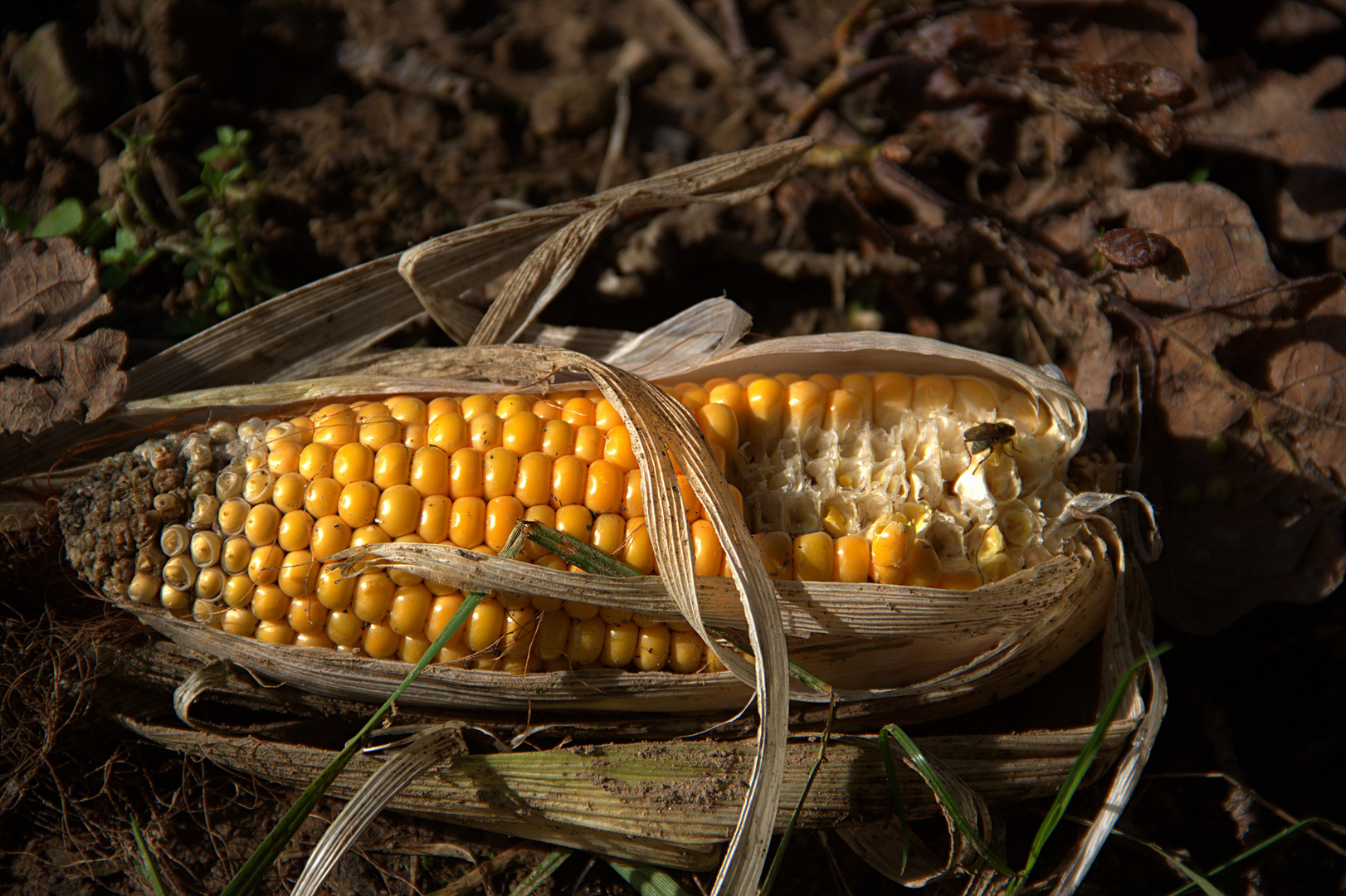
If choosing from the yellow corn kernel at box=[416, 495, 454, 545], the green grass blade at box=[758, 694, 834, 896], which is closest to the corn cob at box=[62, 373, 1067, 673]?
the yellow corn kernel at box=[416, 495, 454, 545]

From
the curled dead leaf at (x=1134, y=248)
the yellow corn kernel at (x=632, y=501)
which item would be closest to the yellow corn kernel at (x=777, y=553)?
the yellow corn kernel at (x=632, y=501)

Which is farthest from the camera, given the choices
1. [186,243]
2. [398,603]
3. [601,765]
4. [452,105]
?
[452,105]

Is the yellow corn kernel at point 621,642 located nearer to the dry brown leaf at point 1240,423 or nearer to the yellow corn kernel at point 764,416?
the yellow corn kernel at point 764,416

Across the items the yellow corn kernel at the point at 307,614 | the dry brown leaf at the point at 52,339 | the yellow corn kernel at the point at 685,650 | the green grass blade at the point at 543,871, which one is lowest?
the green grass blade at the point at 543,871

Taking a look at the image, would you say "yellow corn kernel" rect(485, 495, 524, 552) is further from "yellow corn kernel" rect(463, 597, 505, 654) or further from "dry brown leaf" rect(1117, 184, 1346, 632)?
"dry brown leaf" rect(1117, 184, 1346, 632)

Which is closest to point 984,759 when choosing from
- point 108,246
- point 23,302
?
point 23,302

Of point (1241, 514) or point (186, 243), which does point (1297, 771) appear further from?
point (186, 243)
